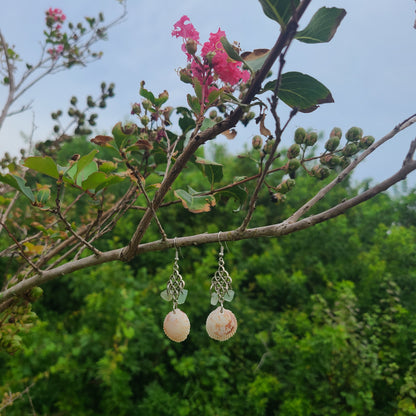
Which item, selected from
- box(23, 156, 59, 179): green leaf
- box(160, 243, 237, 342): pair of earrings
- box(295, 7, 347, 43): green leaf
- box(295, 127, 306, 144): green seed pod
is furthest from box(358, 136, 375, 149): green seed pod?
box(23, 156, 59, 179): green leaf

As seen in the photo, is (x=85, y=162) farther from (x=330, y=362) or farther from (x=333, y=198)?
(x=333, y=198)

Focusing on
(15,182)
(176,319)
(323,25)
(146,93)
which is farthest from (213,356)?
(323,25)

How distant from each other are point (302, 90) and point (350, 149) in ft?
0.61

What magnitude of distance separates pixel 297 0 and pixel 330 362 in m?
2.55

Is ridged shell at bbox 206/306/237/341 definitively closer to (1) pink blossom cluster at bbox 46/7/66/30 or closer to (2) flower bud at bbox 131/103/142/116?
(2) flower bud at bbox 131/103/142/116

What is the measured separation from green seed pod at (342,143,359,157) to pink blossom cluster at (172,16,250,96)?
0.24 metres

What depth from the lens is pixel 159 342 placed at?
2.91 meters

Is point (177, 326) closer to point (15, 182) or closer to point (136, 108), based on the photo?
point (15, 182)

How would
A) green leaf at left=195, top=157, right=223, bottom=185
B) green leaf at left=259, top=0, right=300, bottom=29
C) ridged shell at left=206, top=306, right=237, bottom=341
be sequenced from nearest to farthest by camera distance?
1. green leaf at left=259, top=0, right=300, bottom=29
2. ridged shell at left=206, top=306, right=237, bottom=341
3. green leaf at left=195, top=157, right=223, bottom=185

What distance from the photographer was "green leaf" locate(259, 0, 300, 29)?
509 millimetres

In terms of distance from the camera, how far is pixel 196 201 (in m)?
0.75

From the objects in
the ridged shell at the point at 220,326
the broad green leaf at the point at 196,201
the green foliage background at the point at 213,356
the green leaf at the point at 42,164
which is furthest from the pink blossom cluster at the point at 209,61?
the green foliage background at the point at 213,356

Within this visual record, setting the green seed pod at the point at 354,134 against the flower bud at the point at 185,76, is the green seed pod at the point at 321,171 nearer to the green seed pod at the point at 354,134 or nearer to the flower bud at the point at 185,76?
the green seed pod at the point at 354,134

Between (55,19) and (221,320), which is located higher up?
(55,19)
